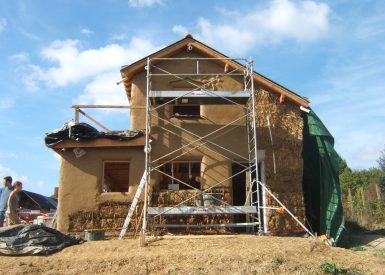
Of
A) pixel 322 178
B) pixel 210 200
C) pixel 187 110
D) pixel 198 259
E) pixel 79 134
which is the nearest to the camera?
pixel 198 259

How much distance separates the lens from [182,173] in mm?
14180

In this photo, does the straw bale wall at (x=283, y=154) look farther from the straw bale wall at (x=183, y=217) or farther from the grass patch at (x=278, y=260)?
the grass patch at (x=278, y=260)

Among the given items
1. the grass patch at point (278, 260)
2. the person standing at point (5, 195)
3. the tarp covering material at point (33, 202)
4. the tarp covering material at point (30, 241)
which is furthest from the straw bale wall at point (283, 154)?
the tarp covering material at point (33, 202)

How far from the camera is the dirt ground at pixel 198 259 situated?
29.9 feet

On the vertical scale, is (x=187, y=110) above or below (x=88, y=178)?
above

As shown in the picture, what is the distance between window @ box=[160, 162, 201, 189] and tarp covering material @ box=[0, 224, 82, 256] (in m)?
3.84

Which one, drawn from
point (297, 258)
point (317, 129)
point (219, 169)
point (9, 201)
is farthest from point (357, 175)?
point (9, 201)

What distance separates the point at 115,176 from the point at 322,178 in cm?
841

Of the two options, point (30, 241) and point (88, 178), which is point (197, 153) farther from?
point (30, 241)

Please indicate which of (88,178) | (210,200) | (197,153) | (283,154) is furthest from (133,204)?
(283,154)

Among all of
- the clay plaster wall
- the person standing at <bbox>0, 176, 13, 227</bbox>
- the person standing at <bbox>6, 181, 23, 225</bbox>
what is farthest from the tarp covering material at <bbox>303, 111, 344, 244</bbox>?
the person standing at <bbox>0, 176, 13, 227</bbox>

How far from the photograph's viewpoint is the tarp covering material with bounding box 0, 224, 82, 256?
10055mm

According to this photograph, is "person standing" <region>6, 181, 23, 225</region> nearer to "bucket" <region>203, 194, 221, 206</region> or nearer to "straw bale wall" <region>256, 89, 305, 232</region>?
"bucket" <region>203, 194, 221, 206</region>

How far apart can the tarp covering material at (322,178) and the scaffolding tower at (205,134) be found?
2.21 meters
